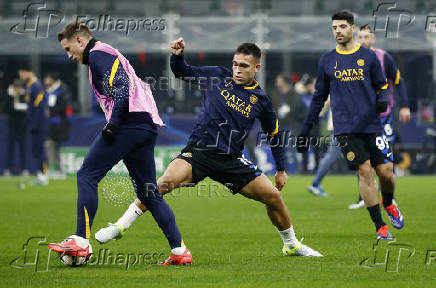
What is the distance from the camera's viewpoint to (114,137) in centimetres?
823

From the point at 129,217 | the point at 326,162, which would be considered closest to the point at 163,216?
the point at 129,217

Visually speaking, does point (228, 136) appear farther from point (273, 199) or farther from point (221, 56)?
point (221, 56)

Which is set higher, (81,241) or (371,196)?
(371,196)

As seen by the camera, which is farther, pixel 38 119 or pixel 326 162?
pixel 38 119

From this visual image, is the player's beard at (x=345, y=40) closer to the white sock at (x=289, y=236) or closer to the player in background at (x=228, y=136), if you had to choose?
the player in background at (x=228, y=136)

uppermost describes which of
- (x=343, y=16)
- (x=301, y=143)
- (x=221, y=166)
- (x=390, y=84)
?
(x=343, y=16)

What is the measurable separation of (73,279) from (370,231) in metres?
4.88

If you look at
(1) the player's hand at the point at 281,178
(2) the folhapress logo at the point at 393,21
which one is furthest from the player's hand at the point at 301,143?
(2) the folhapress logo at the point at 393,21

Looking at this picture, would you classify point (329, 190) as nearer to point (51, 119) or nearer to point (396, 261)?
point (51, 119)

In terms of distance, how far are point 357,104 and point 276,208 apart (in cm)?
208

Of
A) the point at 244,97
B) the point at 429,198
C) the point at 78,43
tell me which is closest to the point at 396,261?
the point at 244,97

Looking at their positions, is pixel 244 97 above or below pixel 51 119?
above

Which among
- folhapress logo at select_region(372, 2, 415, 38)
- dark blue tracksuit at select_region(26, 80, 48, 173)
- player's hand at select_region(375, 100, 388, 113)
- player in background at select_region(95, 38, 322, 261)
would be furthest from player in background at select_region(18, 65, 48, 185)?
player in background at select_region(95, 38, 322, 261)

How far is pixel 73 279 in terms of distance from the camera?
752cm
